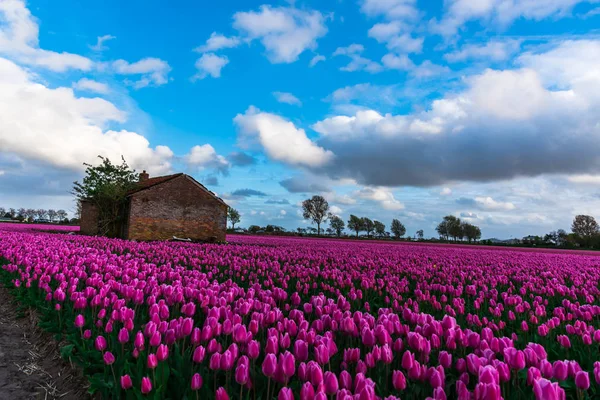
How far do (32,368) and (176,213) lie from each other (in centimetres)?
2601

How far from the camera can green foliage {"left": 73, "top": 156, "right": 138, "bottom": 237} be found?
31.2 m

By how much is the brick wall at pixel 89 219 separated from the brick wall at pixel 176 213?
24.1 feet

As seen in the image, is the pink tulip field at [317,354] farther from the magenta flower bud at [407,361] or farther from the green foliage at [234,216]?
the green foliage at [234,216]

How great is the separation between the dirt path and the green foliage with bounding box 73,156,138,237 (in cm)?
2599

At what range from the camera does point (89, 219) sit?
3647 cm

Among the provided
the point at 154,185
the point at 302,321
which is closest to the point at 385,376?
the point at 302,321

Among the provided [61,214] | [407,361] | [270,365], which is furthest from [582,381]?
[61,214]

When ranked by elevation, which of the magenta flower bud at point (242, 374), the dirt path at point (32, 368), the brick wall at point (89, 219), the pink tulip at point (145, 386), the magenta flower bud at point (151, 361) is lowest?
the dirt path at point (32, 368)

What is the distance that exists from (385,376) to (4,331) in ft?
22.8

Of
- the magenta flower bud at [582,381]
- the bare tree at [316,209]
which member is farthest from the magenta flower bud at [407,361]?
the bare tree at [316,209]

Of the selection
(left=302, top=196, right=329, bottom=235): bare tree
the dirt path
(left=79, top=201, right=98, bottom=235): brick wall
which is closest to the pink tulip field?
the dirt path

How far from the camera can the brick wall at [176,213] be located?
28766mm

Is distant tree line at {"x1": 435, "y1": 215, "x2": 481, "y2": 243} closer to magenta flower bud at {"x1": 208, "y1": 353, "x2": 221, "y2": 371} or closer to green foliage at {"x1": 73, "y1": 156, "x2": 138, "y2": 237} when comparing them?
green foliage at {"x1": 73, "y1": 156, "x2": 138, "y2": 237}

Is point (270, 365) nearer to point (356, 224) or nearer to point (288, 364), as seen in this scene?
point (288, 364)
